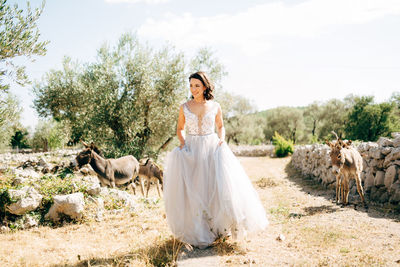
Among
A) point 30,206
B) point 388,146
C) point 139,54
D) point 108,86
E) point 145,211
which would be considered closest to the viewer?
point 30,206

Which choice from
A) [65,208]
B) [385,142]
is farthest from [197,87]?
[385,142]

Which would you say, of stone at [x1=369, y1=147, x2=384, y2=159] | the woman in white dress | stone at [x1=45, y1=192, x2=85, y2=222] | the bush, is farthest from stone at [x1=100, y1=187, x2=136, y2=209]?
the bush

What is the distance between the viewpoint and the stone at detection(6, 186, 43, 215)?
5840 mm

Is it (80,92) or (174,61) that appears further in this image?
(80,92)

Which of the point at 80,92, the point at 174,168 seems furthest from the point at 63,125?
the point at 174,168

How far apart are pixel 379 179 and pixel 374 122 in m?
20.5

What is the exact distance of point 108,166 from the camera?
9.21m

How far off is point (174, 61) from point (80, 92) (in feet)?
21.5

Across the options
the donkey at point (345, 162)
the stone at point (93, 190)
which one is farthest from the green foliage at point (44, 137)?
the donkey at point (345, 162)

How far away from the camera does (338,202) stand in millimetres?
7828

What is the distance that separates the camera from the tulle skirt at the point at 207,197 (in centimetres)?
404

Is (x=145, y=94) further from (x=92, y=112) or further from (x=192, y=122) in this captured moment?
(x=192, y=122)

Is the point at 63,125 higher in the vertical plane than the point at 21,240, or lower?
higher

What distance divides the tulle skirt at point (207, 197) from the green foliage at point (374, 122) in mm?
25347
